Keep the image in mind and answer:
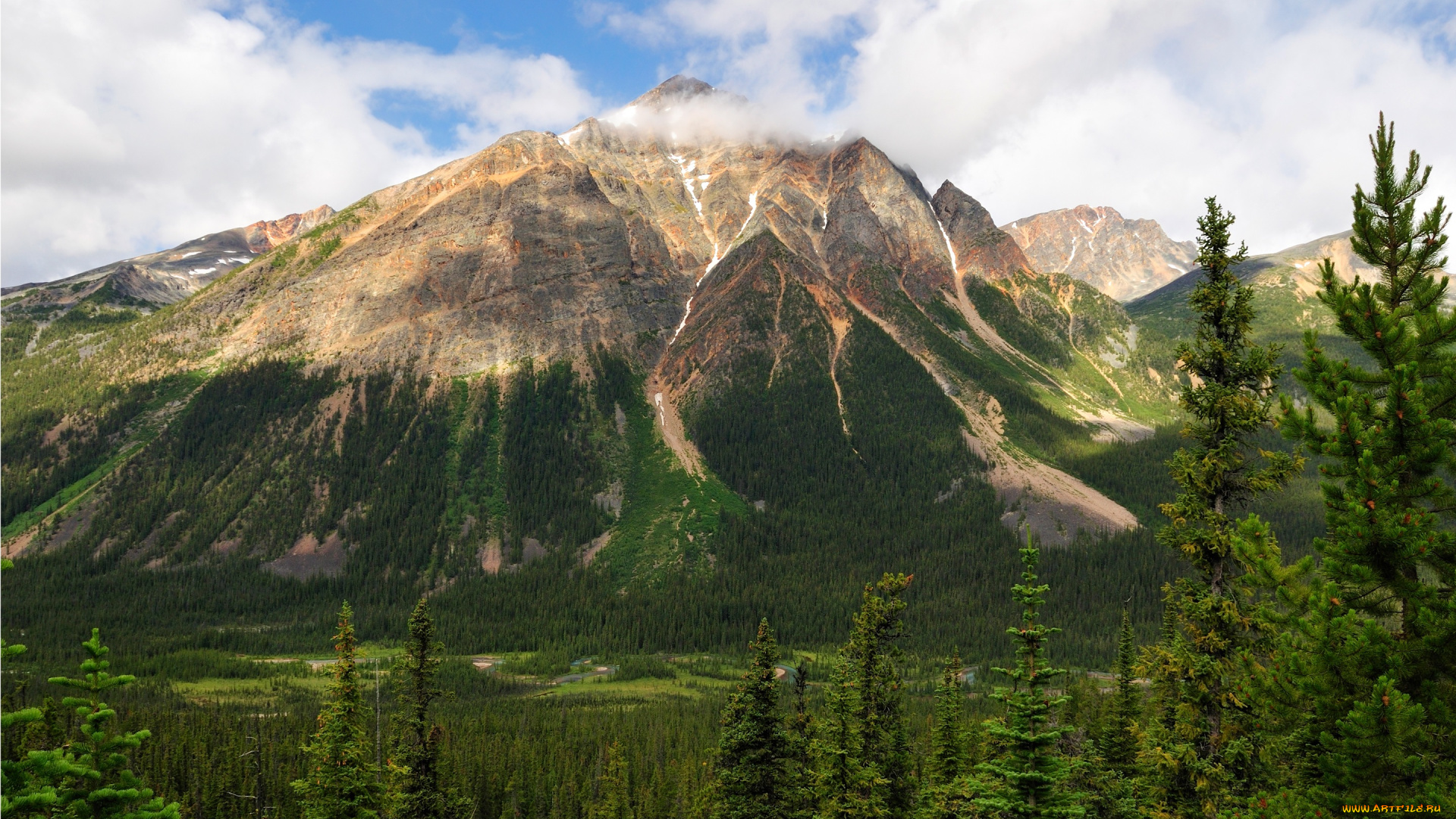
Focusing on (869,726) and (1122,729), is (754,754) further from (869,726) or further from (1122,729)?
(1122,729)

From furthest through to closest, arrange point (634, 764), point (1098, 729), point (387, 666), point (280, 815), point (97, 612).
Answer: point (97, 612) → point (387, 666) → point (634, 764) → point (280, 815) → point (1098, 729)

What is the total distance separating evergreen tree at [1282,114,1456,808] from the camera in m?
12.5

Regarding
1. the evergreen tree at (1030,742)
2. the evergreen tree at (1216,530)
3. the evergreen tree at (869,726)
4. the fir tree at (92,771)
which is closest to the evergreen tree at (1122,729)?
the evergreen tree at (869,726)

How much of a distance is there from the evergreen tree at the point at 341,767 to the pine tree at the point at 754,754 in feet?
43.6

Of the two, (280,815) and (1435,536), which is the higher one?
(1435,536)

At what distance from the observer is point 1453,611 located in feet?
40.7

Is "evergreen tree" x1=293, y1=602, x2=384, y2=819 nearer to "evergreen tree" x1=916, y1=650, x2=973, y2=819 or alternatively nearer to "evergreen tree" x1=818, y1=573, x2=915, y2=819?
"evergreen tree" x1=818, y1=573, x2=915, y2=819

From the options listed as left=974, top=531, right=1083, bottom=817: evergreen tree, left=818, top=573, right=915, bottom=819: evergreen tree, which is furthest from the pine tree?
left=974, top=531, right=1083, bottom=817: evergreen tree

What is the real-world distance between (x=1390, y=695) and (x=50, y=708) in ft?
84.9

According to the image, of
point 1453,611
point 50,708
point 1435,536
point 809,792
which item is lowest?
point 809,792

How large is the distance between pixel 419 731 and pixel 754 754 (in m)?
16.7

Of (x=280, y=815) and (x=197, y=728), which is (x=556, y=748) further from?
(x=197, y=728)

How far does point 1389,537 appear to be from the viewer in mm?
13016

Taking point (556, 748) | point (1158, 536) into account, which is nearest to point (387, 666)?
point (556, 748)
